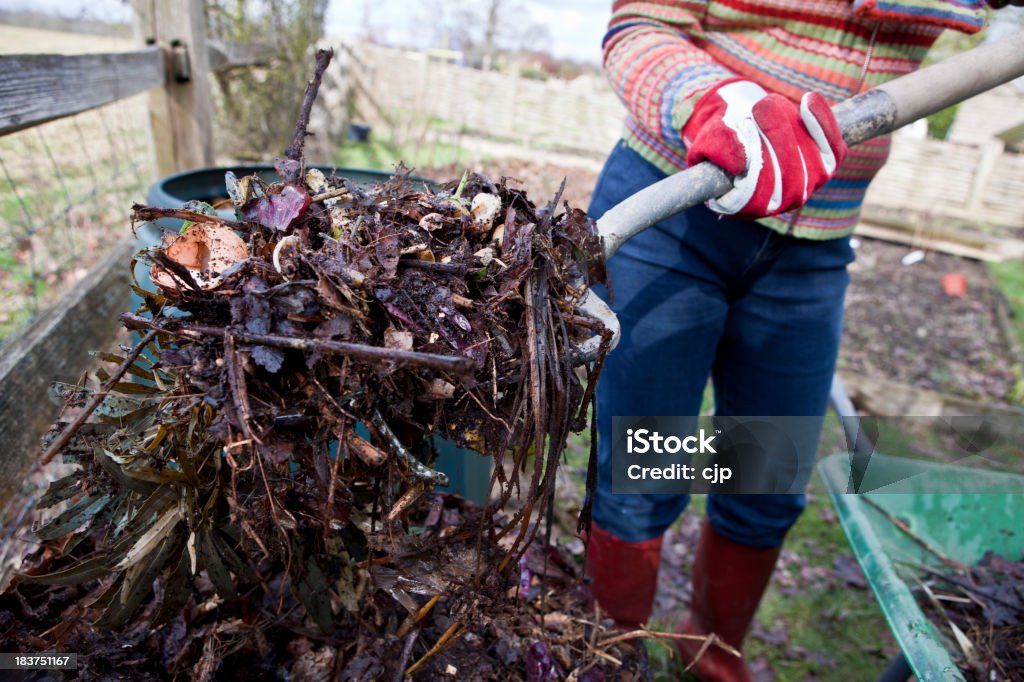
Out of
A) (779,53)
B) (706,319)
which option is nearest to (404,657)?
(706,319)

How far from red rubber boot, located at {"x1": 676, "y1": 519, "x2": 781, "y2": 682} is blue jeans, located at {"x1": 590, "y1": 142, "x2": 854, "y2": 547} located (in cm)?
23

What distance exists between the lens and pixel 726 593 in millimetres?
2074

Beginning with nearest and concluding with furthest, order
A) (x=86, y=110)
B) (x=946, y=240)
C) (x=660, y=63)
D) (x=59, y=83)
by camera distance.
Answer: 1. (x=660, y=63)
2. (x=59, y=83)
3. (x=86, y=110)
4. (x=946, y=240)

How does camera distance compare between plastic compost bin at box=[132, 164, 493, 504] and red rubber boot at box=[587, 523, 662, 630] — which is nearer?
plastic compost bin at box=[132, 164, 493, 504]

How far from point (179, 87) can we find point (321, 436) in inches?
101

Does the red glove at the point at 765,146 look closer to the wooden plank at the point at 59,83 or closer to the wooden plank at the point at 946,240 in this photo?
the wooden plank at the point at 59,83

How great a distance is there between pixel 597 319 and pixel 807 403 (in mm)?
1006

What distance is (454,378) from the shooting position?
958mm

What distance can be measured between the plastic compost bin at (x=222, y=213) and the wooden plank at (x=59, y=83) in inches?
11.2

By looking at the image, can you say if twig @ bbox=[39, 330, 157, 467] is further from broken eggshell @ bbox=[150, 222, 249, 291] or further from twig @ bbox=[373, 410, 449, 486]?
twig @ bbox=[373, 410, 449, 486]

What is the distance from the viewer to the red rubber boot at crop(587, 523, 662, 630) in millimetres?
1922

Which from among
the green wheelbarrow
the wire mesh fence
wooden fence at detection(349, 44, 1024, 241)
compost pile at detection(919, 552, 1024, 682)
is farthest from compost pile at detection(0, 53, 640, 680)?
wooden fence at detection(349, 44, 1024, 241)

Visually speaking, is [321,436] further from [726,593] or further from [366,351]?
[726,593]

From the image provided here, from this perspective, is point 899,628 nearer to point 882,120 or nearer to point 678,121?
point 882,120
